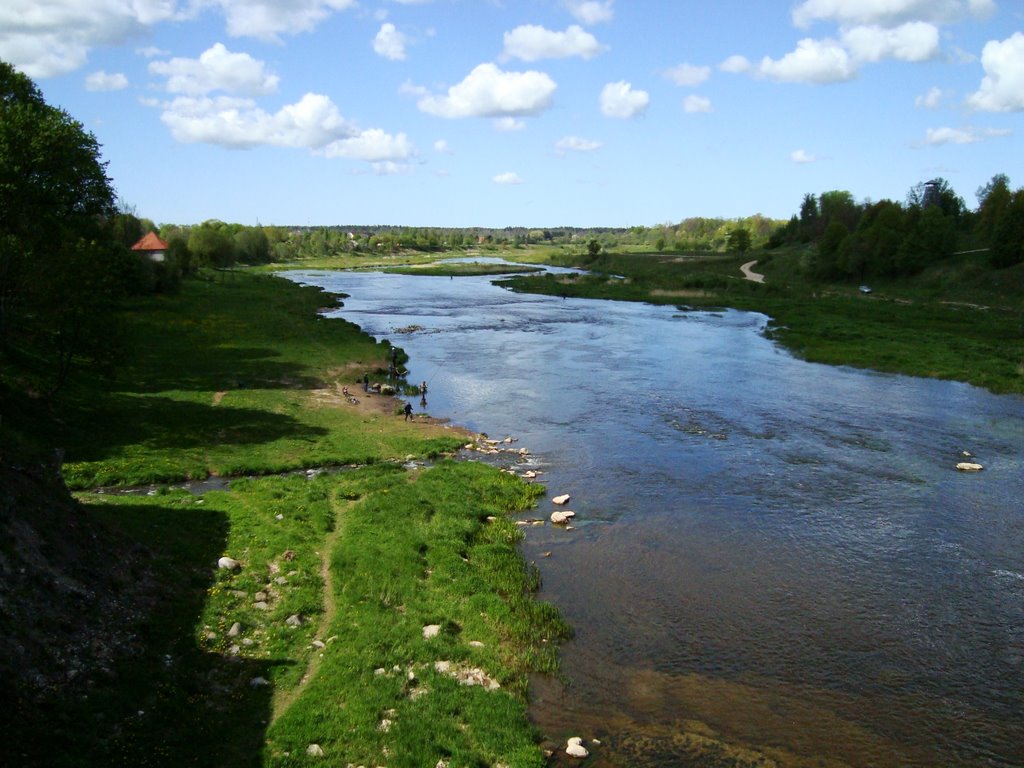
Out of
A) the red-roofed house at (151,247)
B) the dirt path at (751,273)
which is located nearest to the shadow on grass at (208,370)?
the red-roofed house at (151,247)

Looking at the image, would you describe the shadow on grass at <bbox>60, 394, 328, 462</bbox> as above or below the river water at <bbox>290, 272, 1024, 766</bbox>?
above

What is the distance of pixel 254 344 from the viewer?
59469 millimetres

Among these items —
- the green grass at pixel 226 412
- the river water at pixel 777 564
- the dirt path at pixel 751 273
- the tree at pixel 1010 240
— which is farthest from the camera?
the dirt path at pixel 751 273

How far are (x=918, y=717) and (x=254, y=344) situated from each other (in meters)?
54.4

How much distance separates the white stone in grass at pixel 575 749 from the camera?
1391 centimetres

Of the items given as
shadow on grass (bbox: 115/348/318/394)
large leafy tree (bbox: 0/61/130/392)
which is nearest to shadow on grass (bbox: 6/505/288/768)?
large leafy tree (bbox: 0/61/130/392)

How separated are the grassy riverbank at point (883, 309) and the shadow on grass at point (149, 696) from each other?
51289 millimetres

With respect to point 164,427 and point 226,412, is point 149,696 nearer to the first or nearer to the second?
point 164,427

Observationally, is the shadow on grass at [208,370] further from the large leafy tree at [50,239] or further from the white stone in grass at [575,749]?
the white stone in grass at [575,749]

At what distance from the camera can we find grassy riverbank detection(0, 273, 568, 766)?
12914 mm

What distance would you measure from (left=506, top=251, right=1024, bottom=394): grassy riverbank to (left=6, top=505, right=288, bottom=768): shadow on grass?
5129 centimetres

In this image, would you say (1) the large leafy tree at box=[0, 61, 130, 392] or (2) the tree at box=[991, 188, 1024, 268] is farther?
(2) the tree at box=[991, 188, 1024, 268]

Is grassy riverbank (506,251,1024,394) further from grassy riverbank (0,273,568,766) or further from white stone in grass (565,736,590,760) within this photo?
white stone in grass (565,736,590,760)

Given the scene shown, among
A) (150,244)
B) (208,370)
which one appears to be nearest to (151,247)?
(150,244)
